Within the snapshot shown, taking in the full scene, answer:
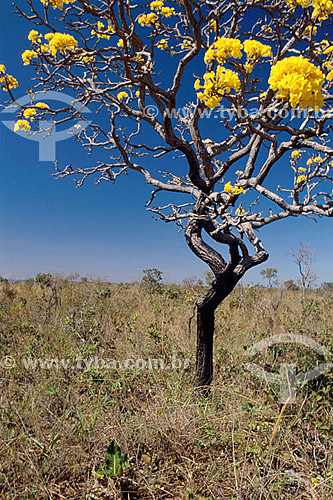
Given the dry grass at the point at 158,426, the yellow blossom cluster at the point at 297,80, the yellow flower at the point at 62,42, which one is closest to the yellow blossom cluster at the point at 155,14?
the yellow flower at the point at 62,42

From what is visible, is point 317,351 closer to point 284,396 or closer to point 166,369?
point 284,396

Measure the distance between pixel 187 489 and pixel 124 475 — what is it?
0.43 meters

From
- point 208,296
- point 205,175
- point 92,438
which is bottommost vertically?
point 92,438

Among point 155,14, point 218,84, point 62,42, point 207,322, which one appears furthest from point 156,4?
point 207,322

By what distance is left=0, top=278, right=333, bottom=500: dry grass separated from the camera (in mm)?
2012

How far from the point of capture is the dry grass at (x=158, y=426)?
2.01 m

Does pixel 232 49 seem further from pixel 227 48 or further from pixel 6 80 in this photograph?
pixel 6 80

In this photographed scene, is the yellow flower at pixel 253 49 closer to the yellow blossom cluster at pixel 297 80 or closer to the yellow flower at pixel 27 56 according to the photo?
the yellow blossom cluster at pixel 297 80

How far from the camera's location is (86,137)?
13.8ft

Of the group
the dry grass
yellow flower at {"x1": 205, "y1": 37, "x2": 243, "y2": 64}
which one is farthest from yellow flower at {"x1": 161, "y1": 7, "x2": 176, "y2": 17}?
the dry grass

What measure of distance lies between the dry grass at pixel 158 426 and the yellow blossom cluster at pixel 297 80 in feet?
6.58

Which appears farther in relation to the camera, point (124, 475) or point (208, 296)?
point (208, 296)

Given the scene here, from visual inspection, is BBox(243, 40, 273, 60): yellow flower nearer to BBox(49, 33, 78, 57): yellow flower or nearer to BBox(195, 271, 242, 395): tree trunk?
BBox(49, 33, 78, 57): yellow flower

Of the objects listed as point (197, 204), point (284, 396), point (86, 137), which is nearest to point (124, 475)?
point (284, 396)
